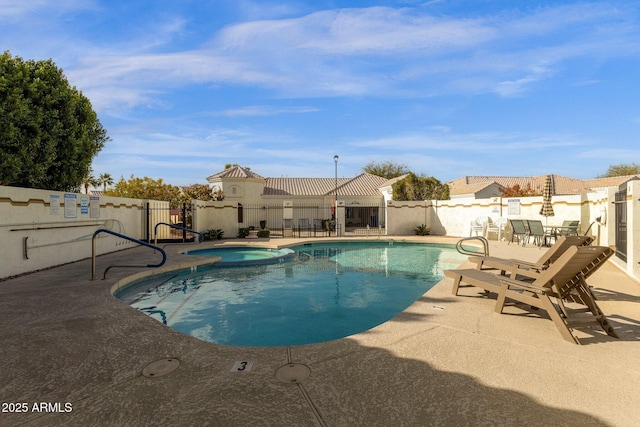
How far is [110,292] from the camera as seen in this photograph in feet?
Answer: 21.2

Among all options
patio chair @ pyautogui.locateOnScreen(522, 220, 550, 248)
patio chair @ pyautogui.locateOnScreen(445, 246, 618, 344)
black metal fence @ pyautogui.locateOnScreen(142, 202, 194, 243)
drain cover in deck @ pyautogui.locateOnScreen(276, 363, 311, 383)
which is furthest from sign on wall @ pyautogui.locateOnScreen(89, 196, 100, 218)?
patio chair @ pyautogui.locateOnScreen(522, 220, 550, 248)

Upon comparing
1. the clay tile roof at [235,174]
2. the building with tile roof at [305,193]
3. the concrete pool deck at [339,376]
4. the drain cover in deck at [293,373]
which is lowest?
the concrete pool deck at [339,376]

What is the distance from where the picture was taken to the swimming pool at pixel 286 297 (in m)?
5.50

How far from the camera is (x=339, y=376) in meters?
3.01

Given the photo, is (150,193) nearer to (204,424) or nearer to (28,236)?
(28,236)

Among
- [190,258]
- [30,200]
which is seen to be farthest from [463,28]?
[30,200]

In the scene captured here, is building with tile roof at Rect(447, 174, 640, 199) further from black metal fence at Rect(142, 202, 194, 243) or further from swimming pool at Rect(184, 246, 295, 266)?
black metal fence at Rect(142, 202, 194, 243)

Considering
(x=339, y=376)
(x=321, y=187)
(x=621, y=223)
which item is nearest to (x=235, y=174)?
(x=321, y=187)

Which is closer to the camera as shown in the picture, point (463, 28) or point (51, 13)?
point (51, 13)

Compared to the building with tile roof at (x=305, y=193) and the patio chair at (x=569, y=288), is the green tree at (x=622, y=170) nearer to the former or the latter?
the building with tile roof at (x=305, y=193)

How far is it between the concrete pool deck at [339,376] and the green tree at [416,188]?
20.4 metres

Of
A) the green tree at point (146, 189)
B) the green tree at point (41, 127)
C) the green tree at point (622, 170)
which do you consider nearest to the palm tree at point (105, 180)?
the green tree at point (146, 189)

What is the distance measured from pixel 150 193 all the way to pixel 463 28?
94.5ft

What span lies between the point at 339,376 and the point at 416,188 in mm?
23206
